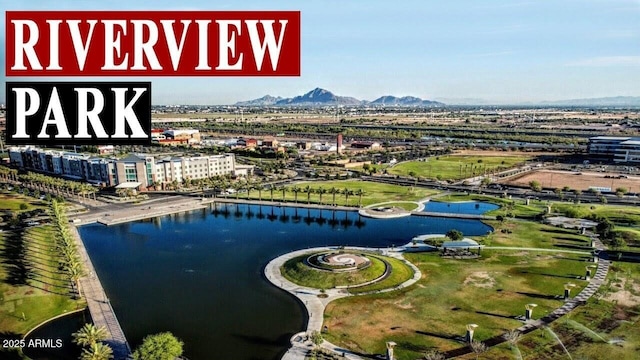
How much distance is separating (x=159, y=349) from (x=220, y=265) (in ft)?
92.0

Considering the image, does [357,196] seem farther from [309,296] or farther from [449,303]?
[449,303]

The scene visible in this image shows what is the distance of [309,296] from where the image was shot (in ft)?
180

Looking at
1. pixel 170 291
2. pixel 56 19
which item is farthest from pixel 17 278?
pixel 56 19

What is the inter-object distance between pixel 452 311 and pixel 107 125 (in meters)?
40.7

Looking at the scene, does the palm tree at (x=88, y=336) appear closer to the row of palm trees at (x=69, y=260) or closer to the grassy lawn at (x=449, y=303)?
the row of palm trees at (x=69, y=260)

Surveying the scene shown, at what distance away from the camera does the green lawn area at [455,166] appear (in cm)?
14025

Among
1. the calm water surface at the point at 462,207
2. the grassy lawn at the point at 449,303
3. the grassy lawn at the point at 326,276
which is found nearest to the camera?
the grassy lawn at the point at 449,303

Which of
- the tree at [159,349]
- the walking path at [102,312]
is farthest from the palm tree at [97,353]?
the walking path at [102,312]

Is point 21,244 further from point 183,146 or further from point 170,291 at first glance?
point 183,146

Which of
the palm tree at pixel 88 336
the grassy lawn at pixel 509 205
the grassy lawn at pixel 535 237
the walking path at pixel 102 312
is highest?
the grassy lawn at pixel 509 205

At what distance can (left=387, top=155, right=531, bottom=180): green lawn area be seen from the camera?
460ft

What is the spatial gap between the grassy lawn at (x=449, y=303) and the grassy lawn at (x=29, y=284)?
102 ft

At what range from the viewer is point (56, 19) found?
28.4 meters

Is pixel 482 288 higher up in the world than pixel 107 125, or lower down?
lower down
